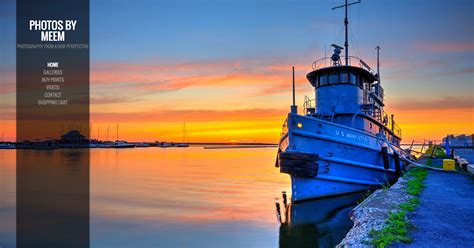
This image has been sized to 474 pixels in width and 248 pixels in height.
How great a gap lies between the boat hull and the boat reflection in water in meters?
0.55

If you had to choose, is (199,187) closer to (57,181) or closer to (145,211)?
(145,211)

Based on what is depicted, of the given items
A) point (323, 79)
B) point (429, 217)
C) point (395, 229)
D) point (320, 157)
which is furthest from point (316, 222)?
point (323, 79)

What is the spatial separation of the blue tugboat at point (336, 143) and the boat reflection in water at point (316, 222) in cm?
55

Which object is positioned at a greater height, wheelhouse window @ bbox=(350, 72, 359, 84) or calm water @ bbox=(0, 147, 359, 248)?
wheelhouse window @ bbox=(350, 72, 359, 84)

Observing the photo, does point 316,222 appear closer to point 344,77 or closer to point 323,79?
point 344,77

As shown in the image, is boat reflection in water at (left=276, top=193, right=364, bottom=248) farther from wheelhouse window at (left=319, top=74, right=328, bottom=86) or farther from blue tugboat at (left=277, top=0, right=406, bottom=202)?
wheelhouse window at (left=319, top=74, right=328, bottom=86)

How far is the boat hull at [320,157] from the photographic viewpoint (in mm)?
15249

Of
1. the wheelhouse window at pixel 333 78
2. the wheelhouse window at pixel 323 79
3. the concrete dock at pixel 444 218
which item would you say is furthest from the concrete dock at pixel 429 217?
the wheelhouse window at pixel 323 79

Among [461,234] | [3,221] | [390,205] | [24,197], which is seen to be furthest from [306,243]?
[24,197]

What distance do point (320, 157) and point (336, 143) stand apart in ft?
3.63

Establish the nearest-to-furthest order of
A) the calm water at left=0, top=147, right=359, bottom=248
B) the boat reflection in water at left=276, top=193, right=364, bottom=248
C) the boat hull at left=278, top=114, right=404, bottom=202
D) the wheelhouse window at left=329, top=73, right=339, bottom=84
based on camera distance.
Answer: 1. the boat reflection in water at left=276, top=193, right=364, bottom=248
2. the calm water at left=0, top=147, right=359, bottom=248
3. the boat hull at left=278, top=114, right=404, bottom=202
4. the wheelhouse window at left=329, top=73, right=339, bottom=84

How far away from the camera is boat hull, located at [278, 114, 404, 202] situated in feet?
50.0

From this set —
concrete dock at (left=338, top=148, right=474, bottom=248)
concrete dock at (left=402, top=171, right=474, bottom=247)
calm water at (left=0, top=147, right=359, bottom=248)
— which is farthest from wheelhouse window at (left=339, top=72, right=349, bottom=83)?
concrete dock at (left=338, top=148, right=474, bottom=248)

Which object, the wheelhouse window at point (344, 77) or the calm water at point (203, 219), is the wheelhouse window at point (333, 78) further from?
the calm water at point (203, 219)
